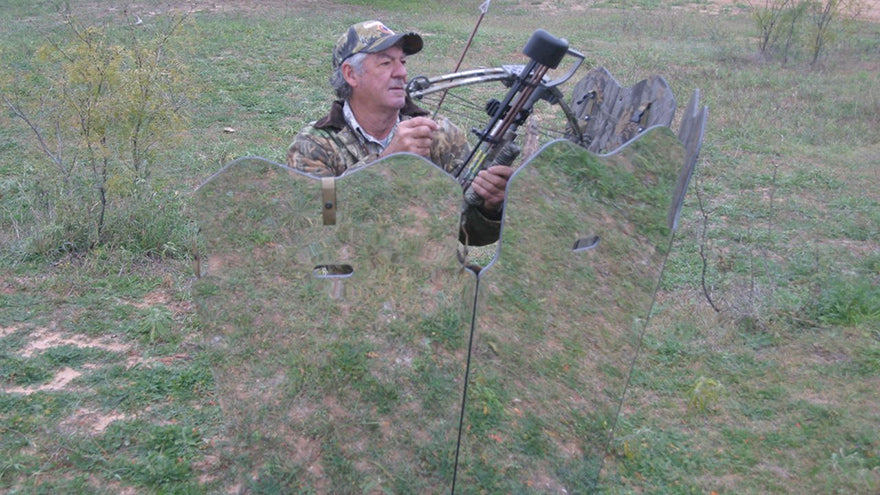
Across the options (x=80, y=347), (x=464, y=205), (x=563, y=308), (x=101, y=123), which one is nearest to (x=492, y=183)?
(x=464, y=205)

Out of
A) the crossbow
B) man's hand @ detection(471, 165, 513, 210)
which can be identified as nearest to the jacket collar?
the crossbow

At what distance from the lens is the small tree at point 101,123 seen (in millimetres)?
5480

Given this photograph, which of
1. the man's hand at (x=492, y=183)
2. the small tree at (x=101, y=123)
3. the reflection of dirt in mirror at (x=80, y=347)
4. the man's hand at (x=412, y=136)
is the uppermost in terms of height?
the man's hand at (x=412, y=136)

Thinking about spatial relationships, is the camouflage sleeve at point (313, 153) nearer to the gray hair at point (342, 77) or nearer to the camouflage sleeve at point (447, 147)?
the gray hair at point (342, 77)

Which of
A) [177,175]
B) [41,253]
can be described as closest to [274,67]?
[177,175]

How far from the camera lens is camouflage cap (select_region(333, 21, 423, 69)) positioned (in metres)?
3.08

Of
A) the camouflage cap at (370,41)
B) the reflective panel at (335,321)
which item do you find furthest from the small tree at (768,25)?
the reflective panel at (335,321)

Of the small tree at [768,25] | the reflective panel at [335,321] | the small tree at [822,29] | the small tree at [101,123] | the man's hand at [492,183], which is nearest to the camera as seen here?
the reflective panel at [335,321]

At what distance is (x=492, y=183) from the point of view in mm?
2688

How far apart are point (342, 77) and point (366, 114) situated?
0.19 meters

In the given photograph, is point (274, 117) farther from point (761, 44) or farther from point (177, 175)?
point (761, 44)

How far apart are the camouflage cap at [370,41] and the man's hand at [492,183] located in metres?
0.75

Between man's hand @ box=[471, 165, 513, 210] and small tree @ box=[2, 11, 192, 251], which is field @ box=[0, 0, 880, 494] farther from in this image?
man's hand @ box=[471, 165, 513, 210]

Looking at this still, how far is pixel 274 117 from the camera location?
9.77 metres
